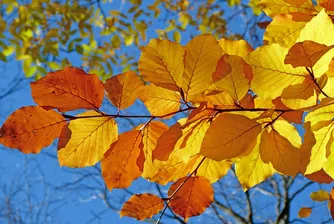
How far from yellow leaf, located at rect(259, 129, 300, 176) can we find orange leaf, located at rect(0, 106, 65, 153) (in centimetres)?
20

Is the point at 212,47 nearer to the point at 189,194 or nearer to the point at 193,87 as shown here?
the point at 193,87

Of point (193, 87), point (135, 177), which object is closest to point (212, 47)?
point (193, 87)

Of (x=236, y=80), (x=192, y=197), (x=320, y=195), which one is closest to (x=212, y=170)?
(x=192, y=197)

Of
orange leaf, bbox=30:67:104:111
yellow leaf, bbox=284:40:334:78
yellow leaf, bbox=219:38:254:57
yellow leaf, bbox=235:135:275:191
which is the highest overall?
yellow leaf, bbox=219:38:254:57

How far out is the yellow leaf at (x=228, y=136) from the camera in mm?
342

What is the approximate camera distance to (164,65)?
0.36 metres

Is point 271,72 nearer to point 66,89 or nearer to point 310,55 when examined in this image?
point 310,55

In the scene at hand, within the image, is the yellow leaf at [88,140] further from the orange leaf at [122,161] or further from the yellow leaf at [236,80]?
the yellow leaf at [236,80]

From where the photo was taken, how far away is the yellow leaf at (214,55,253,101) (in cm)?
35

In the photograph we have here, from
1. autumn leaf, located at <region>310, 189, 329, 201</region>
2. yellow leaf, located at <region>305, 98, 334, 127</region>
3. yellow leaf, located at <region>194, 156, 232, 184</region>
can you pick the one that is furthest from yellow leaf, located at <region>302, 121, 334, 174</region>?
autumn leaf, located at <region>310, 189, 329, 201</region>

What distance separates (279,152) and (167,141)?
106mm

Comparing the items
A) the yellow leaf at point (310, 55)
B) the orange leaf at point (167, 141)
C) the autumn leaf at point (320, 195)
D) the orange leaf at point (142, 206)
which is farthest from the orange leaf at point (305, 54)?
the autumn leaf at point (320, 195)

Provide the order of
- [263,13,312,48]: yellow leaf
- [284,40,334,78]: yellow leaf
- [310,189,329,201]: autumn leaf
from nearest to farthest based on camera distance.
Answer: [284,40,334,78]: yellow leaf, [263,13,312,48]: yellow leaf, [310,189,329,201]: autumn leaf

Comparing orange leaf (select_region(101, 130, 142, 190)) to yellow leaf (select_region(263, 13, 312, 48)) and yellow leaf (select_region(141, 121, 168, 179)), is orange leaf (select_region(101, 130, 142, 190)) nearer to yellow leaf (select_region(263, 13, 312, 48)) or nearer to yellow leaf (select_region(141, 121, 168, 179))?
yellow leaf (select_region(141, 121, 168, 179))
